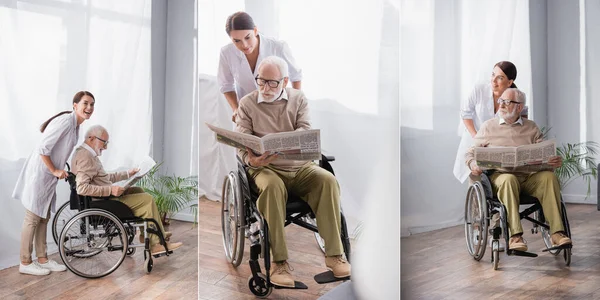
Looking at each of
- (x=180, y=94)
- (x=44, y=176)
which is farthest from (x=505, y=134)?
(x=44, y=176)

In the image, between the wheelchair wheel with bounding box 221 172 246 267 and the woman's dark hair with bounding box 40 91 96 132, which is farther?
the woman's dark hair with bounding box 40 91 96 132

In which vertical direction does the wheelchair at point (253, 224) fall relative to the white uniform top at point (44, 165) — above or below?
below

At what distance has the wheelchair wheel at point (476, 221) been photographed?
2793mm

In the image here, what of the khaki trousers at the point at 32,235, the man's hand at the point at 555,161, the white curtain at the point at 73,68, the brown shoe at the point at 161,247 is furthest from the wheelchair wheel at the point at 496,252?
the khaki trousers at the point at 32,235

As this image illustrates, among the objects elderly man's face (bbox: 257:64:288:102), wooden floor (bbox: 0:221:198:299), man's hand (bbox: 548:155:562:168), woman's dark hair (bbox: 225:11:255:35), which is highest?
woman's dark hair (bbox: 225:11:255:35)

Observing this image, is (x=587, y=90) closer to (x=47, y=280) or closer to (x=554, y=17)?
(x=554, y=17)

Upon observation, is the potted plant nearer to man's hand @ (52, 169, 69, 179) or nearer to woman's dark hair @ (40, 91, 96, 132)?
man's hand @ (52, 169, 69, 179)

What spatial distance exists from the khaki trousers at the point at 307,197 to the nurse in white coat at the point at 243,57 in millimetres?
389

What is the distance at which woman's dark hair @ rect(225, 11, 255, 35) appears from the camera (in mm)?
3115

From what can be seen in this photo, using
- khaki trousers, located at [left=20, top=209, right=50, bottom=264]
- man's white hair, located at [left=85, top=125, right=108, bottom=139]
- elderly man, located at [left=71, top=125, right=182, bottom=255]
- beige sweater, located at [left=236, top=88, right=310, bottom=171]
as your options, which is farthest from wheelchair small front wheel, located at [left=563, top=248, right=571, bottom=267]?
khaki trousers, located at [left=20, top=209, right=50, bottom=264]

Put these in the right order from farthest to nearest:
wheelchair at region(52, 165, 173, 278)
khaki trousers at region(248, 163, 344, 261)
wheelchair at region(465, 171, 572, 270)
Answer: wheelchair at region(52, 165, 173, 278), khaki trousers at region(248, 163, 344, 261), wheelchair at region(465, 171, 572, 270)

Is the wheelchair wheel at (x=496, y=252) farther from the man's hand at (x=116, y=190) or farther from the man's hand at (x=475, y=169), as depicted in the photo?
the man's hand at (x=116, y=190)

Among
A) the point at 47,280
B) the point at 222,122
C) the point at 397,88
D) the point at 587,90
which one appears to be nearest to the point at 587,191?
the point at 587,90

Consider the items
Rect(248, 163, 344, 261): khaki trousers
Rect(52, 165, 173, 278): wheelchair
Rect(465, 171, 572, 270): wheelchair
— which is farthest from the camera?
Rect(52, 165, 173, 278): wheelchair
